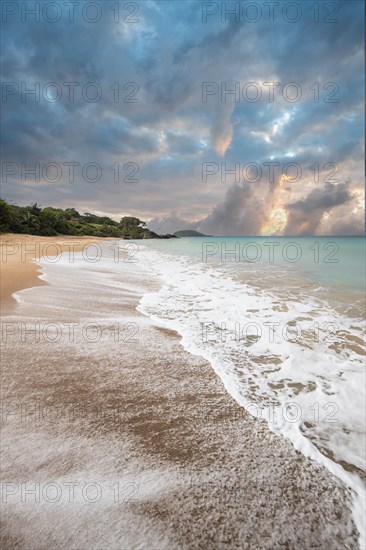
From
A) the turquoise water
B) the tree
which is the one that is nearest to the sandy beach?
the turquoise water

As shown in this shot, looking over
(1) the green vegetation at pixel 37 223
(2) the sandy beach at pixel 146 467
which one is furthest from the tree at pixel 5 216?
(2) the sandy beach at pixel 146 467

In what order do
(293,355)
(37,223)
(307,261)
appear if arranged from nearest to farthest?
(293,355) → (307,261) → (37,223)

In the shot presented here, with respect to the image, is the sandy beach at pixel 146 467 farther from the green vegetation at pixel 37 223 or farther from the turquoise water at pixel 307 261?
the green vegetation at pixel 37 223

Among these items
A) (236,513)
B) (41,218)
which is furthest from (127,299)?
(41,218)

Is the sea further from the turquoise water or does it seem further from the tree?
the tree

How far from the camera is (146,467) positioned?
7.27 feet

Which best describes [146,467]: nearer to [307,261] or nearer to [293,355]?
[293,355]

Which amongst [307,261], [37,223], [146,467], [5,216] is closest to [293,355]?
[146,467]

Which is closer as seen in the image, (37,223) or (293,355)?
(293,355)

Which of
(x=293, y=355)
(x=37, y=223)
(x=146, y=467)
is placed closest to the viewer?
(x=146, y=467)

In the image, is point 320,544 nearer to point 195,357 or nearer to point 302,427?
point 302,427

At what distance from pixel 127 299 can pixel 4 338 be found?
11.6ft

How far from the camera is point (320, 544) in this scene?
171cm

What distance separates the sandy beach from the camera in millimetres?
1758
